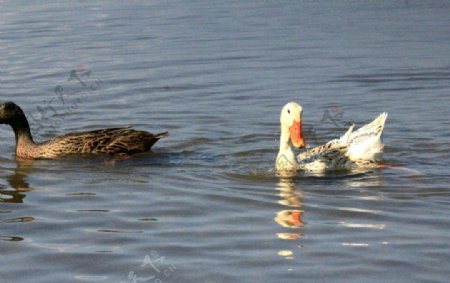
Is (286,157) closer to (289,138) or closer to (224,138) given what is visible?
(289,138)

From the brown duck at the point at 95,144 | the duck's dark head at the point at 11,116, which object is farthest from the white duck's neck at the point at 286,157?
the duck's dark head at the point at 11,116

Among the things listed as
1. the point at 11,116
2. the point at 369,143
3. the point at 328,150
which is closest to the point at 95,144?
the point at 11,116

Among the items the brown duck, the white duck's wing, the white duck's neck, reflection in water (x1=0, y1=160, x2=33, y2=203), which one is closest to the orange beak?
the white duck's neck

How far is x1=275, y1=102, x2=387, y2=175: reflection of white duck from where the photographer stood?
1134cm

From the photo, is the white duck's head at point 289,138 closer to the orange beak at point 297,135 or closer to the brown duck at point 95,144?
the orange beak at point 297,135

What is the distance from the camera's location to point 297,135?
11.3 m

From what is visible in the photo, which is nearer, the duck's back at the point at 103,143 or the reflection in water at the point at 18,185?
the reflection in water at the point at 18,185

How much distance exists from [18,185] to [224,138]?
9.66ft

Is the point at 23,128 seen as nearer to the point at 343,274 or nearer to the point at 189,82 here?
the point at 189,82

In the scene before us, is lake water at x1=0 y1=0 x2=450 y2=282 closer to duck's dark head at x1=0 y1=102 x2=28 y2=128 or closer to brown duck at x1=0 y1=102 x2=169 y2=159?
brown duck at x1=0 y1=102 x2=169 y2=159

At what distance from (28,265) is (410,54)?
10778mm

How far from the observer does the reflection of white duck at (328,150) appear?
11344mm

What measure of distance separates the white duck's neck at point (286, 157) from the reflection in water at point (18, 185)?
105 inches

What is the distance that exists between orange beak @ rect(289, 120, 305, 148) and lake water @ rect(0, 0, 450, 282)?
531mm
